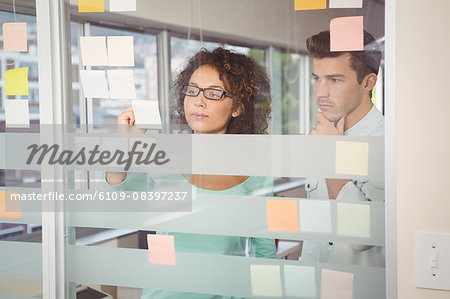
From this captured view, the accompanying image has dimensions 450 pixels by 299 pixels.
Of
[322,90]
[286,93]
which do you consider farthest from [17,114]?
[322,90]

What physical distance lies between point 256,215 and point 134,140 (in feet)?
1.56

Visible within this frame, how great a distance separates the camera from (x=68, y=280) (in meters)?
1.56

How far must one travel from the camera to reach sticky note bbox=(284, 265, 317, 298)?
1324mm

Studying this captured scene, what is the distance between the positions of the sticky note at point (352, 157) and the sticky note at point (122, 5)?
2.53 ft

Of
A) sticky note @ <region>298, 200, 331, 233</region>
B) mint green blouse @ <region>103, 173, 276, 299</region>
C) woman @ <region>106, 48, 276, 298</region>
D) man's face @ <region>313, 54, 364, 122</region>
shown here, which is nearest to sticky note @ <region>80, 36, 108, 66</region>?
woman @ <region>106, 48, 276, 298</region>

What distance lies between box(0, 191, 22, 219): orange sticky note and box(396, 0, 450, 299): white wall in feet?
4.21

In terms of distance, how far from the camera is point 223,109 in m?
1.38

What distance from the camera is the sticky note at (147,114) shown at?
4.75 feet

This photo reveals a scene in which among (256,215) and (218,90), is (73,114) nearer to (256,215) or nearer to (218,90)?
(218,90)

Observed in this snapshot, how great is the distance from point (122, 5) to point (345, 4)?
2.28 ft

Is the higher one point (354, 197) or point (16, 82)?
point (16, 82)

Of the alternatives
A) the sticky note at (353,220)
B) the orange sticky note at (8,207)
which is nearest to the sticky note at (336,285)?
the sticky note at (353,220)

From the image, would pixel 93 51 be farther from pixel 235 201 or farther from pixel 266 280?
pixel 266 280

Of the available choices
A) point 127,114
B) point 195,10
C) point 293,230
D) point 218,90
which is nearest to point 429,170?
point 293,230
